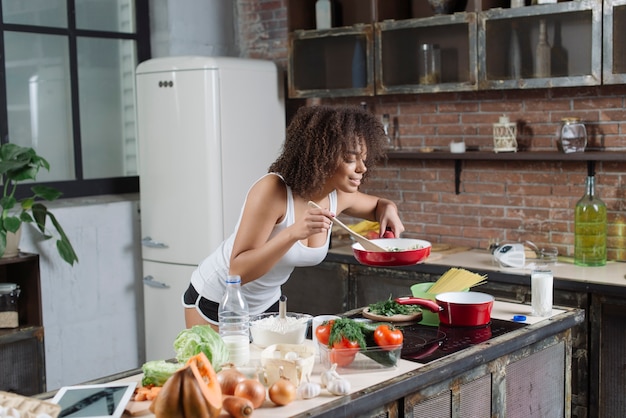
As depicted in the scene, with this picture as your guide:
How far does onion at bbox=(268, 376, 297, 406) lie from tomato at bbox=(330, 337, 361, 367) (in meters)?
0.23

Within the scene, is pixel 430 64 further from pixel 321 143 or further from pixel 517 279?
pixel 321 143

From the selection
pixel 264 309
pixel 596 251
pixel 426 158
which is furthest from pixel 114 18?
pixel 596 251

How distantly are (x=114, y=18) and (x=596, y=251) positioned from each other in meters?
3.15

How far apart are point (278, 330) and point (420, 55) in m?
2.57

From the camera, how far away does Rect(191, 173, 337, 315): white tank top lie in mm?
3076

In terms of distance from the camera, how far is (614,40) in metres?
4.02

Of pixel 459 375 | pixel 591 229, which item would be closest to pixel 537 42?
pixel 591 229

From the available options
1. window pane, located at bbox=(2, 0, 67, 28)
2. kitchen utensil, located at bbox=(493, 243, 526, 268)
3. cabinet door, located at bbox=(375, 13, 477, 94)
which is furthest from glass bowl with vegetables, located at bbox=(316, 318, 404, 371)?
window pane, located at bbox=(2, 0, 67, 28)

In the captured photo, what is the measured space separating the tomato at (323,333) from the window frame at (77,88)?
114 inches

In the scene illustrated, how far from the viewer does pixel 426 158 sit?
196 inches

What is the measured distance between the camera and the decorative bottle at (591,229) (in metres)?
4.23

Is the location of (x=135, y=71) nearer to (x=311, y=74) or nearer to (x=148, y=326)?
(x=311, y=74)

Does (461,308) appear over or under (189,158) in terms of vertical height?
under

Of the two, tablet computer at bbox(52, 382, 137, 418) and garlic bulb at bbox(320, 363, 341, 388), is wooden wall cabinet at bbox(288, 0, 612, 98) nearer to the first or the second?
garlic bulb at bbox(320, 363, 341, 388)
